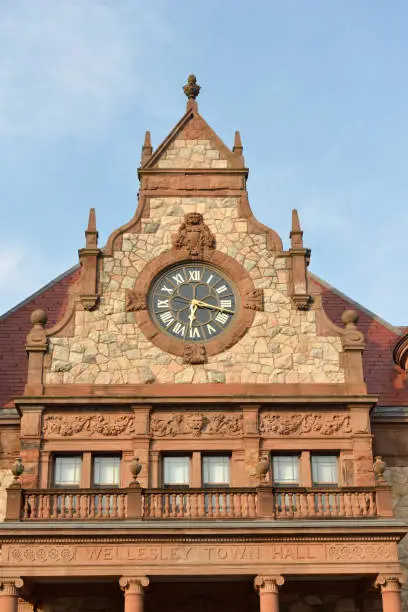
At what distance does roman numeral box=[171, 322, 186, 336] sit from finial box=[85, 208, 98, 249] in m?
2.84

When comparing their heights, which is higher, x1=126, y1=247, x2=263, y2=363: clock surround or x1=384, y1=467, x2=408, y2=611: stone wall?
x1=126, y1=247, x2=263, y2=363: clock surround

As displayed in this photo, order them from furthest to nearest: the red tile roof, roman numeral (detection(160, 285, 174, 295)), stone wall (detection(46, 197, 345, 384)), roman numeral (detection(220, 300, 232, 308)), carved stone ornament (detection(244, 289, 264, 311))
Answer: the red tile roof → roman numeral (detection(160, 285, 174, 295)) → roman numeral (detection(220, 300, 232, 308)) → carved stone ornament (detection(244, 289, 264, 311)) → stone wall (detection(46, 197, 345, 384))

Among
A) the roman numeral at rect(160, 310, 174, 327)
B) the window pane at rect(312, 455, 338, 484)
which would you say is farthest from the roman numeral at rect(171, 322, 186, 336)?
the window pane at rect(312, 455, 338, 484)

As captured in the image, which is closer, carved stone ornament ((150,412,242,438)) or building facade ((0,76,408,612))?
building facade ((0,76,408,612))

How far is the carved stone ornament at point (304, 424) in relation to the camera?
2458 cm

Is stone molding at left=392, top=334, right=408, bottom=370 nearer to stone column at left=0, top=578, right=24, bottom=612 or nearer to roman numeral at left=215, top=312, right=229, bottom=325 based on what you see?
roman numeral at left=215, top=312, right=229, bottom=325

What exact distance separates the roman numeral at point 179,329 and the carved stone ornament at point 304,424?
2.81 meters

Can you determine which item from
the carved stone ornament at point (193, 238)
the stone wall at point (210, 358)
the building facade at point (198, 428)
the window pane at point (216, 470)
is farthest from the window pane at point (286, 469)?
the carved stone ornament at point (193, 238)

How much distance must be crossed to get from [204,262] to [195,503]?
6420 mm

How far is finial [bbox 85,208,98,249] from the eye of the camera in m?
26.6

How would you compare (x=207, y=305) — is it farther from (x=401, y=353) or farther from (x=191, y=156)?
(x=401, y=353)

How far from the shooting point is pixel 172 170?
90.4 ft

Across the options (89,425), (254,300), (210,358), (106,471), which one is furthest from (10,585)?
(254,300)

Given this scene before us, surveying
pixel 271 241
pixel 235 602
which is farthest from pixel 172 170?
pixel 235 602
